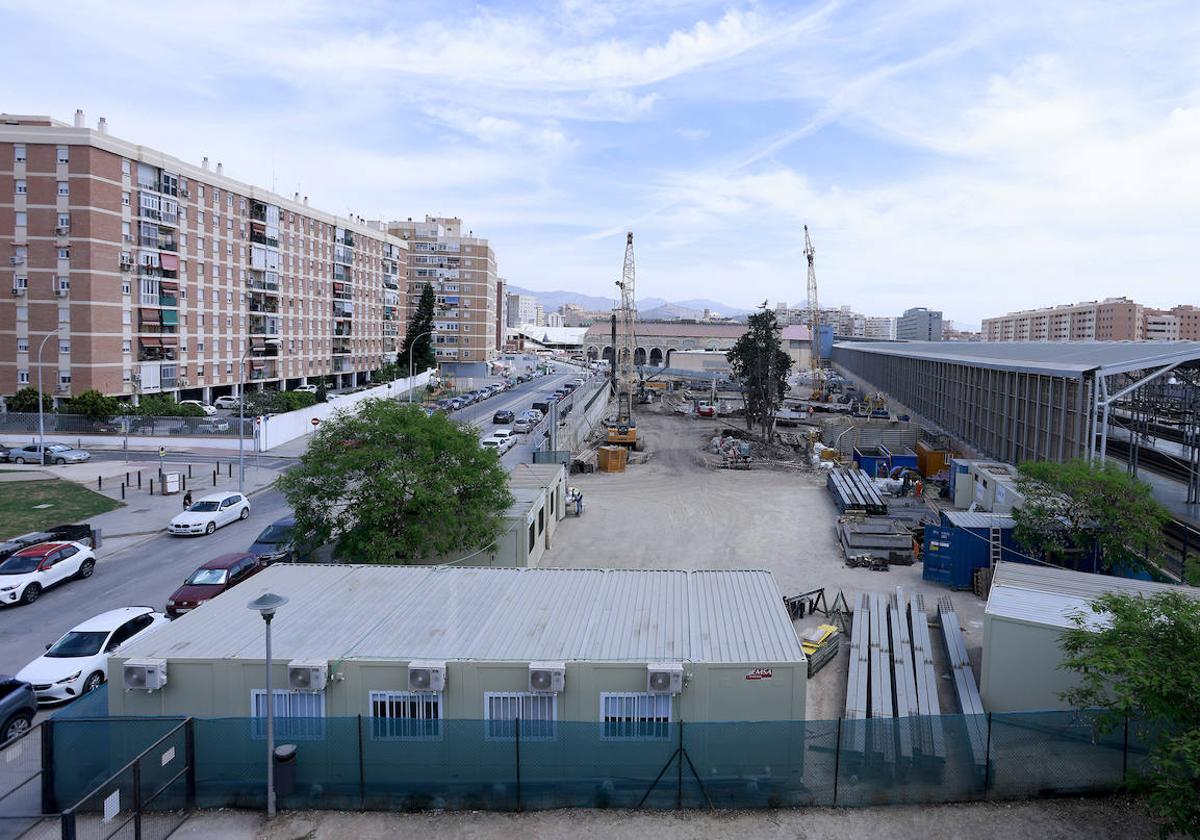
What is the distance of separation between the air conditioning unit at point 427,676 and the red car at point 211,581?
8.09m

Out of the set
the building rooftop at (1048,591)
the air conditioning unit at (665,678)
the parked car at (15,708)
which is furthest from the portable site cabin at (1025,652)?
the parked car at (15,708)

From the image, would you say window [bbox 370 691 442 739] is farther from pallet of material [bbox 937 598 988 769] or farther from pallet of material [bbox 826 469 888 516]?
pallet of material [bbox 826 469 888 516]

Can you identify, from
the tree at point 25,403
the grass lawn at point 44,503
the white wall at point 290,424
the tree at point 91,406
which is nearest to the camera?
the grass lawn at point 44,503

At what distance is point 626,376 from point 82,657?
52.4 m

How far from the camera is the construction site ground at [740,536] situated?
17453mm

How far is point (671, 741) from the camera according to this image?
9.45 metres

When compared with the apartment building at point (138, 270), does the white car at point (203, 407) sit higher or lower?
lower

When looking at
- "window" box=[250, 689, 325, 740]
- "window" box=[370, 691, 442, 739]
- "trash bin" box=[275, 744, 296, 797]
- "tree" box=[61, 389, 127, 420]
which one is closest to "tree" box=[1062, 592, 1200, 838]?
"window" box=[370, 691, 442, 739]

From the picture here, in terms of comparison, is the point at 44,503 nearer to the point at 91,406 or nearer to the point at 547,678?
the point at 91,406

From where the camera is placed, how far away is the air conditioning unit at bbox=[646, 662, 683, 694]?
31.7ft

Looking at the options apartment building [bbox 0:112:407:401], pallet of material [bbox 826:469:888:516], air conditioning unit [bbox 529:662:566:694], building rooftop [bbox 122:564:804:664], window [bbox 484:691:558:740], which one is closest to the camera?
air conditioning unit [bbox 529:662:566:694]

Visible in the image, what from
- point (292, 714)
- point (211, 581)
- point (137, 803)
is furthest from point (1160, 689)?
point (211, 581)

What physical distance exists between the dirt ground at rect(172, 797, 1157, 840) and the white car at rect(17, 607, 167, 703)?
3.85 meters

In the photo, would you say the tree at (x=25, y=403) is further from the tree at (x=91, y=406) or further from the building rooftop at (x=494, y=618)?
the building rooftop at (x=494, y=618)
